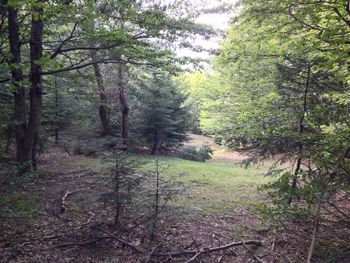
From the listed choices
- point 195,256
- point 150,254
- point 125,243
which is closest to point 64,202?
point 125,243

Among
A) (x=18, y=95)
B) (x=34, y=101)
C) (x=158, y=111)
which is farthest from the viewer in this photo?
(x=158, y=111)

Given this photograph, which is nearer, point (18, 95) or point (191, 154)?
point (18, 95)

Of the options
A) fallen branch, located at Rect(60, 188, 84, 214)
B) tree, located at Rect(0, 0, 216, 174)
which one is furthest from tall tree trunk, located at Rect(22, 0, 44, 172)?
fallen branch, located at Rect(60, 188, 84, 214)

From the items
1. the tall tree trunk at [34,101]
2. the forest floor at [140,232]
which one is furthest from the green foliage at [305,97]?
the tall tree trunk at [34,101]

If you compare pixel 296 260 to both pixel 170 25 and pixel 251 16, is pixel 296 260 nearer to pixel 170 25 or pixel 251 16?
pixel 251 16

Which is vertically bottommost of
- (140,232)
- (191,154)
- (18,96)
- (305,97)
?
(191,154)

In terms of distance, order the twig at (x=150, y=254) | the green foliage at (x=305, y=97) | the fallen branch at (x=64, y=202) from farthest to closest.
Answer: the fallen branch at (x=64, y=202)
the twig at (x=150, y=254)
the green foliage at (x=305, y=97)

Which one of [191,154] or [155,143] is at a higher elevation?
[155,143]

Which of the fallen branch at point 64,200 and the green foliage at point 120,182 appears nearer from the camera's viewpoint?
the green foliage at point 120,182

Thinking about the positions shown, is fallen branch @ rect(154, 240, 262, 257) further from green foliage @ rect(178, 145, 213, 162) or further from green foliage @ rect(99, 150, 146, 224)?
green foliage @ rect(178, 145, 213, 162)

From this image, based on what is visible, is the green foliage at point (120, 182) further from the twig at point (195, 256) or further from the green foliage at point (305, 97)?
the green foliage at point (305, 97)

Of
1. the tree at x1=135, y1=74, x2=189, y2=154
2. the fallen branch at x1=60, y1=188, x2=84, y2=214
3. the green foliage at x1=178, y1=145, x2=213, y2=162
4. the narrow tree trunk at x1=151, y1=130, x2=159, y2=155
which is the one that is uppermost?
the tree at x1=135, y1=74, x2=189, y2=154

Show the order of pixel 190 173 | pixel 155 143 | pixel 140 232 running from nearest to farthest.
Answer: pixel 140 232
pixel 190 173
pixel 155 143

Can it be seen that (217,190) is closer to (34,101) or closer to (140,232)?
(140,232)
